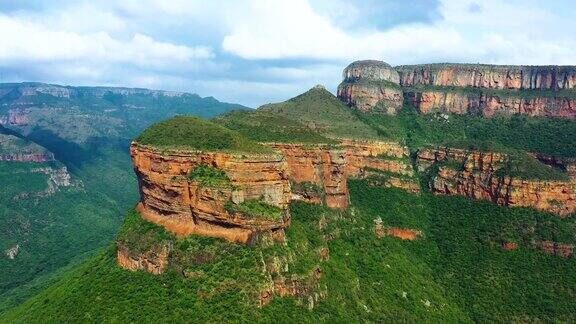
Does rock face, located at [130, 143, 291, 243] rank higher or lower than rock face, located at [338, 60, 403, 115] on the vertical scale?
lower

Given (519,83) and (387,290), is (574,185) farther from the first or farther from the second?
(519,83)

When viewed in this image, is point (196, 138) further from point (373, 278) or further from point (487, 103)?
A: point (487, 103)

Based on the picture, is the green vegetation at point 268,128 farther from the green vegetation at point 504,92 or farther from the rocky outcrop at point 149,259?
the green vegetation at point 504,92

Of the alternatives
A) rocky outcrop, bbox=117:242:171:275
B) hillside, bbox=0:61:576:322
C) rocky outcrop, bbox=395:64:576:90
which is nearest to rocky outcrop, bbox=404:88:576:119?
hillside, bbox=0:61:576:322

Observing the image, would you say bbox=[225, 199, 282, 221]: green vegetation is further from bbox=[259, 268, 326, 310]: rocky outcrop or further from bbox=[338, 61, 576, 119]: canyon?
bbox=[338, 61, 576, 119]: canyon

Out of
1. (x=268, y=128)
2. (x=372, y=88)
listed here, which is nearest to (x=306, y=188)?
(x=268, y=128)

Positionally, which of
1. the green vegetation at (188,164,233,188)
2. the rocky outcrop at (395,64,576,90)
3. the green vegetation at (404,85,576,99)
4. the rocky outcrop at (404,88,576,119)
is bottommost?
the green vegetation at (188,164,233,188)
